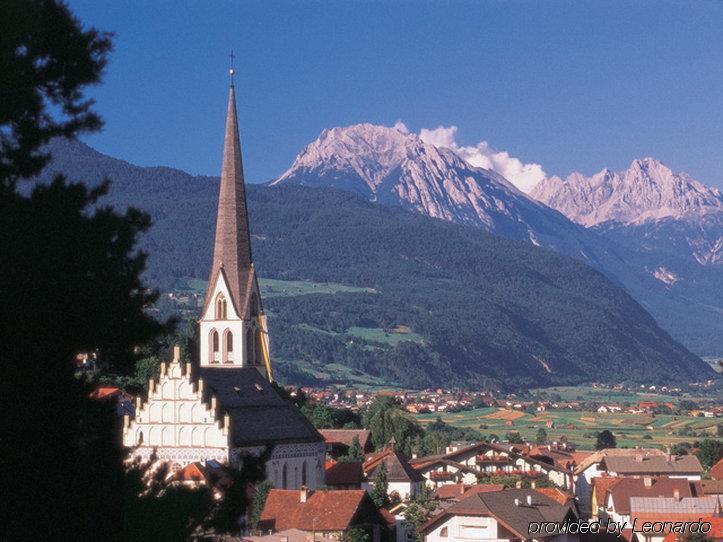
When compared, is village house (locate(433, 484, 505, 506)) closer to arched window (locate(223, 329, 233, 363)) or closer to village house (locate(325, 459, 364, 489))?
village house (locate(325, 459, 364, 489))

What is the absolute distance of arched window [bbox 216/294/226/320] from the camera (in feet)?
259

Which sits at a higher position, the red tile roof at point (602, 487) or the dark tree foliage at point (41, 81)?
the red tile roof at point (602, 487)

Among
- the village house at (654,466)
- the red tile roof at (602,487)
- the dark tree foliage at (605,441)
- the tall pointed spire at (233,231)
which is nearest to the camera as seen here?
the red tile roof at (602,487)

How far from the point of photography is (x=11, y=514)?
15.0 metres

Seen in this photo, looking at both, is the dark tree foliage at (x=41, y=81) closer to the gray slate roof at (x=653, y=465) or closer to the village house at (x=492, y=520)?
the village house at (x=492, y=520)

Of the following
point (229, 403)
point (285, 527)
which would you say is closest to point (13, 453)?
point (285, 527)

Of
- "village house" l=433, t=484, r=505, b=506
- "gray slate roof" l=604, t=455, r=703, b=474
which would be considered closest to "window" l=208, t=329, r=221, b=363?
"village house" l=433, t=484, r=505, b=506

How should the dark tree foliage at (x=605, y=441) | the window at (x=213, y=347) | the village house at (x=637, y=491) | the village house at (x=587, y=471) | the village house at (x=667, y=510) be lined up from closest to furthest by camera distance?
the village house at (x=667, y=510) → the village house at (x=637, y=491) → the window at (x=213, y=347) → the village house at (x=587, y=471) → the dark tree foliage at (x=605, y=441)

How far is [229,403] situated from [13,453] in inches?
1918

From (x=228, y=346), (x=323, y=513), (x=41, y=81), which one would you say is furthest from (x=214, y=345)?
(x=41, y=81)

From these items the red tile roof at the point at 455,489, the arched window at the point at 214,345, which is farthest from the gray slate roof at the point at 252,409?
the arched window at the point at 214,345

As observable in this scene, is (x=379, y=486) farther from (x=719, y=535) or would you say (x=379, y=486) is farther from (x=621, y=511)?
(x=719, y=535)

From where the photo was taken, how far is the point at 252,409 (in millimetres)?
64312

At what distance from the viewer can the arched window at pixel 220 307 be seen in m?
78.9
